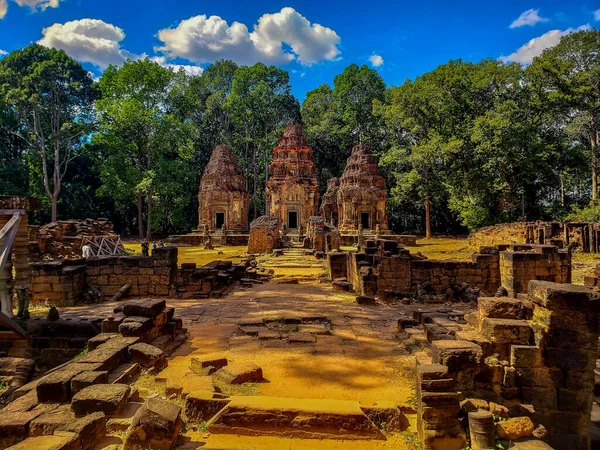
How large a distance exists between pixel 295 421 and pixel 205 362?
1.78 m

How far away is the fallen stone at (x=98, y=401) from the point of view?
3.72 m

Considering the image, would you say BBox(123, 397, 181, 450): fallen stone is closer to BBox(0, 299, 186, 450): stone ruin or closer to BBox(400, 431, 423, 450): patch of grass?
BBox(0, 299, 186, 450): stone ruin

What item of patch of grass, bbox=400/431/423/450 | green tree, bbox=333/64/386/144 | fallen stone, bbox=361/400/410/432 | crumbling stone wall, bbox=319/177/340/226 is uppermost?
green tree, bbox=333/64/386/144

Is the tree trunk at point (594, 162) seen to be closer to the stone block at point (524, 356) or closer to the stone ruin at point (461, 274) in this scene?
the stone ruin at point (461, 274)

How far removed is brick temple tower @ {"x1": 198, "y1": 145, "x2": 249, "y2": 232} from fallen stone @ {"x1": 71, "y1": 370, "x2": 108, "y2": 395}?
1085 inches

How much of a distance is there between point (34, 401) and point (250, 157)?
3861cm

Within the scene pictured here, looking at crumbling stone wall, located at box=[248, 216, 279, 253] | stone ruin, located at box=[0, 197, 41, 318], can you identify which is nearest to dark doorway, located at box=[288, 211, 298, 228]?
crumbling stone wall, located at box=[248, 216, 279, 253]

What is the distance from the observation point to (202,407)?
3.93m

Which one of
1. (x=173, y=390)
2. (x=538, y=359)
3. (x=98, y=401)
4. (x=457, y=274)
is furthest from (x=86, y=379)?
(x=457, y=274)

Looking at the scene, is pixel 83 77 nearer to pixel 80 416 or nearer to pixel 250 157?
pixel 250 157

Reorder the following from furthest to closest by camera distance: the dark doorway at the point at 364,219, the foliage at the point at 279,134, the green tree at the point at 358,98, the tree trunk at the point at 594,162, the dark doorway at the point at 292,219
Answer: the green tree at the point at 358,98
the dark doorway at the point at 364,219
the dark doorway at the point at 292,219
the foliage at the point at 279,134
the tree trunk at the point at 594,162

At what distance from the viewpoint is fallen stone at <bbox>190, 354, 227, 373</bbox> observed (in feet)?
16.3

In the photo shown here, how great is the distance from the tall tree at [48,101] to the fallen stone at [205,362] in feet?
100

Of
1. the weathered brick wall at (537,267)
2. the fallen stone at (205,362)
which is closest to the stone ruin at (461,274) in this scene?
the weathered brick wall at (537,267)
